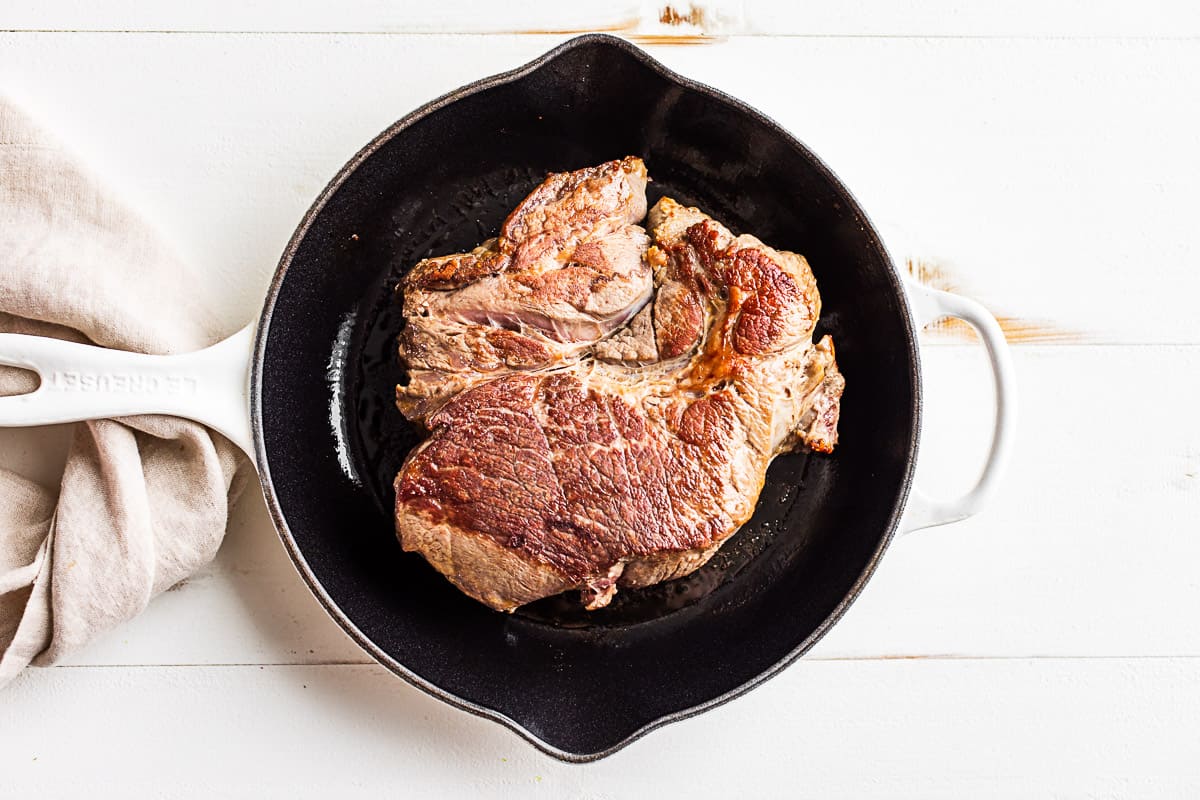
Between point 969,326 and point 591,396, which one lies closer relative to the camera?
point 591,396

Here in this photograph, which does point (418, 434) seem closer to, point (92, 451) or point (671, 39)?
point (92, 451)

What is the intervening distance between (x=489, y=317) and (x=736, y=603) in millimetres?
1030

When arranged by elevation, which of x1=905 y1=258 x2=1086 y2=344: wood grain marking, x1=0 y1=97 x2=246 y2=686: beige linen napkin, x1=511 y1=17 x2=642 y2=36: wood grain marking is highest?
x1=511 y1=17 x2=642 y2=36: wood grain marking

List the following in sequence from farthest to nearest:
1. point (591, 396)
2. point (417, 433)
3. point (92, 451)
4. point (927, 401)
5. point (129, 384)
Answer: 1. point (927, 401)
2. point (417, 433)
3. point (92, 451)
4. point (129, 384)
5. point (591, 396)

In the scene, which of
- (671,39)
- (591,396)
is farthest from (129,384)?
(671,39)

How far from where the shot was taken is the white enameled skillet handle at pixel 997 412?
7.39 ft

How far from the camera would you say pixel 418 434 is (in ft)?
7.95

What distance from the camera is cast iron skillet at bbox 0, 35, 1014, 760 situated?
2.20 m

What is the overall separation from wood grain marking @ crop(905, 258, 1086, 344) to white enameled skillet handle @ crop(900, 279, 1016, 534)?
24cm

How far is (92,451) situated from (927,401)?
87.1 inches

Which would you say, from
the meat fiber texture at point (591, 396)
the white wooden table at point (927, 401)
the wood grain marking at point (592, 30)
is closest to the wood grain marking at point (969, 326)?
the white wooden table at point (927, 401)

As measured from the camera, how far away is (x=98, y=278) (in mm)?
2236

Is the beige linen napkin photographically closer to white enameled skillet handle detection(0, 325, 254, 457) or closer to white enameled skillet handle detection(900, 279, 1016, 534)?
white enameled skillet handle detection(0, 325, 254, 457)

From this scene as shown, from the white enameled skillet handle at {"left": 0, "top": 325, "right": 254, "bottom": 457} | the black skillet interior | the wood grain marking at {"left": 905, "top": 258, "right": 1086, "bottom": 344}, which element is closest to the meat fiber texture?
the black skillet interior
